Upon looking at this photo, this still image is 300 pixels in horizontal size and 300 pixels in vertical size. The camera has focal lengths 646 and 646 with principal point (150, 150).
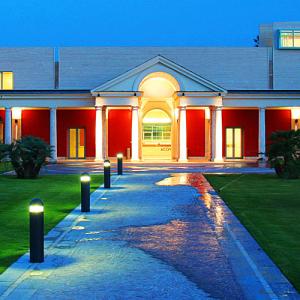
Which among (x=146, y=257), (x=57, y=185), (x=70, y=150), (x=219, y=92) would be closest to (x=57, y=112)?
(x=70, y=150)

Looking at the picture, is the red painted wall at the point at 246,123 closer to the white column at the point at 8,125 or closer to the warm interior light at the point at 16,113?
the warm interior light at the point at 16,113

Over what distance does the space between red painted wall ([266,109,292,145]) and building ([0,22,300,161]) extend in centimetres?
7

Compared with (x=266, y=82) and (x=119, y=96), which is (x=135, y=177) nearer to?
(x=119, y=96)

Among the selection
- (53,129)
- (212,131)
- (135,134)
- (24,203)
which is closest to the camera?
(24,203)

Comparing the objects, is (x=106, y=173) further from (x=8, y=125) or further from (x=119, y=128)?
(x=119, y=128)

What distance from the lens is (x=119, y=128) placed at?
45.8 meters

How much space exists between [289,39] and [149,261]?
41.2 meters

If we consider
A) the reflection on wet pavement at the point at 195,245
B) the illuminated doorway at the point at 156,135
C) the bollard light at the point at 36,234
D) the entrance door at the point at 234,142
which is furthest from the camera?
the illuminated doorway at the point at 156,135

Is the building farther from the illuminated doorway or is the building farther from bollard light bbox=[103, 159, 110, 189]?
bollard light bbox=[103, 159, 110, 189]

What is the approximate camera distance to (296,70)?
47688 millimetres

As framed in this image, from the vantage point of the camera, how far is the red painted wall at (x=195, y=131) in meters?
46.0

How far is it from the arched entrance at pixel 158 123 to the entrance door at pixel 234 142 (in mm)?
3876

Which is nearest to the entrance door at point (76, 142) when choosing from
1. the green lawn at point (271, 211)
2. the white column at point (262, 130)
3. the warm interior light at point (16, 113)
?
the warm interior light at point (16, 113)

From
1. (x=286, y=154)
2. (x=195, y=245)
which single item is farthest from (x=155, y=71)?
(x=195, y=245)
